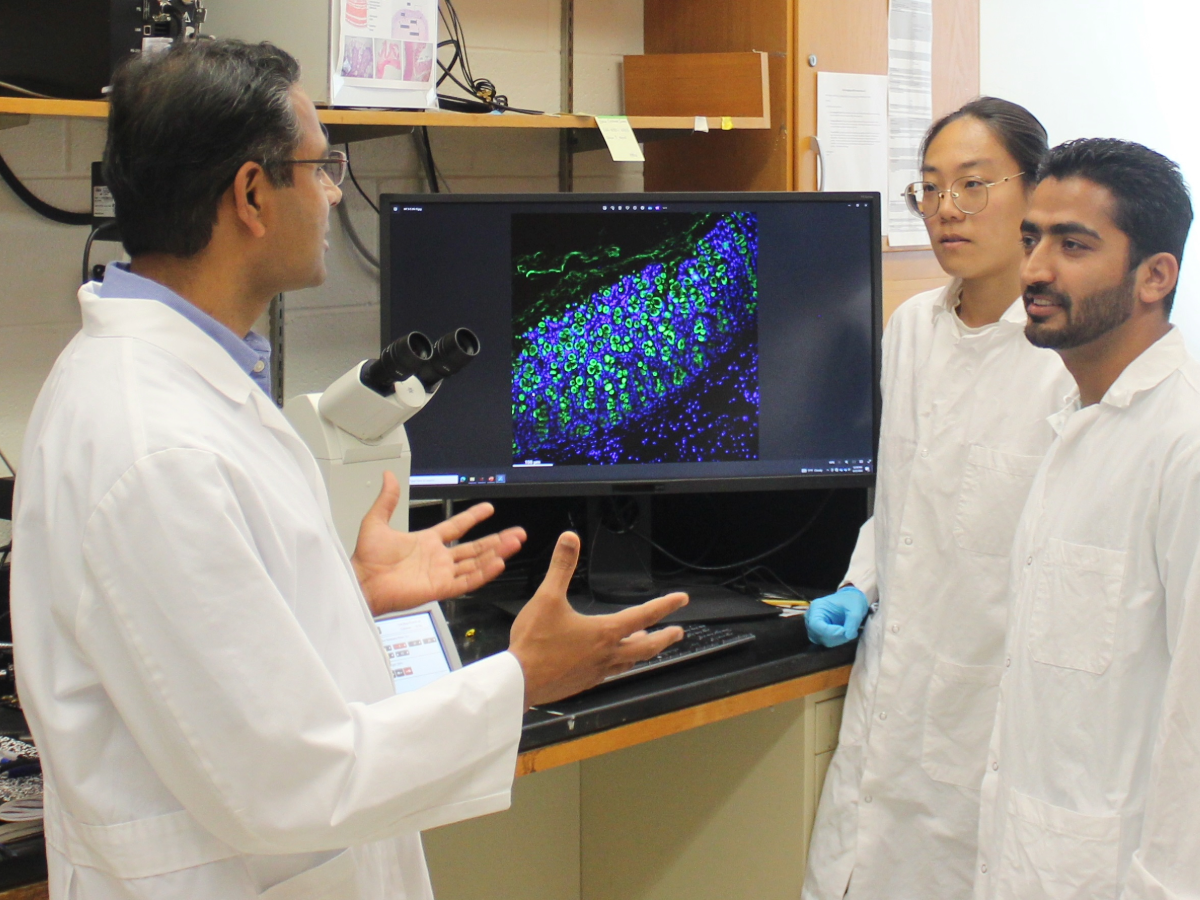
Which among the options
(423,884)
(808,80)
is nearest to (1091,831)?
(423,884)

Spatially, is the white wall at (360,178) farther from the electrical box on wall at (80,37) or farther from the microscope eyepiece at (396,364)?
the microscope eyepiece at (396,364)

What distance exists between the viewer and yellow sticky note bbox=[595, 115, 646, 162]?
1.82 m

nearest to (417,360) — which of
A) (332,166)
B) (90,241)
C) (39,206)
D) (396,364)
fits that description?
(396,364)

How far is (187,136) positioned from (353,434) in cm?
51

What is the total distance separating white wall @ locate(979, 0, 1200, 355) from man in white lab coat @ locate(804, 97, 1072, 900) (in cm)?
188

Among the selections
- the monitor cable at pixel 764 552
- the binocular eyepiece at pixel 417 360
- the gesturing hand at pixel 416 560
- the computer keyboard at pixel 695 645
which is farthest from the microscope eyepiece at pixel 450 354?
the monitor cable at pixel 764 552

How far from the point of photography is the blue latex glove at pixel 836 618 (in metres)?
1.74

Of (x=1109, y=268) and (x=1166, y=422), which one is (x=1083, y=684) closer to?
(x=1166, y=422)

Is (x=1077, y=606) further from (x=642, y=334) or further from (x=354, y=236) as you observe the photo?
(x=354, y=236)

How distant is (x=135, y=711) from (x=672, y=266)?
114cm

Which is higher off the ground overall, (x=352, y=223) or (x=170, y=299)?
(x=352, y=223)

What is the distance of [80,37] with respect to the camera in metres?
1.48

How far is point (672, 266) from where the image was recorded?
1791 mm

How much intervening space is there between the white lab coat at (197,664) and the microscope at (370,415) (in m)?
0.32
